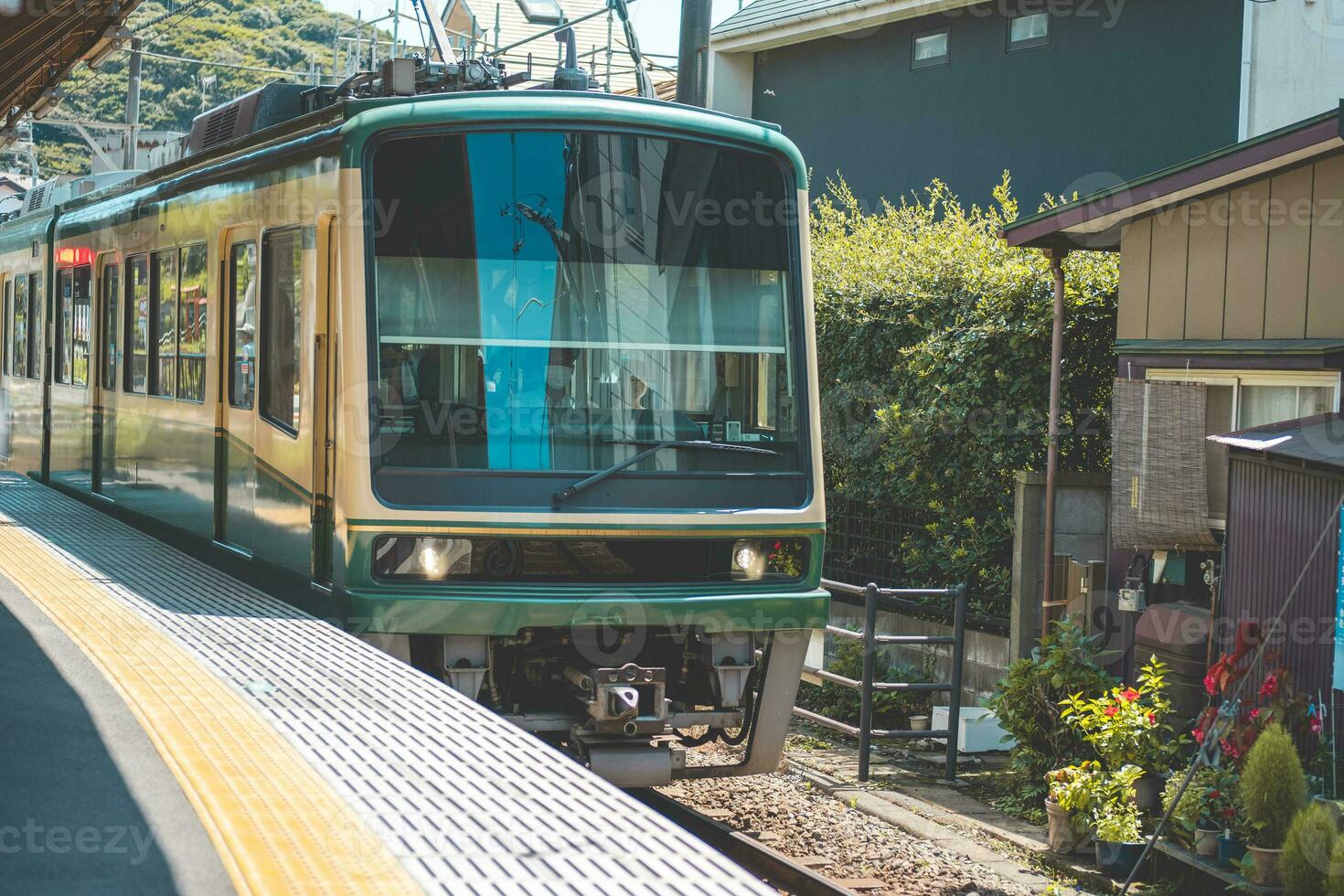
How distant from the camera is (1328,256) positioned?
7.42 m

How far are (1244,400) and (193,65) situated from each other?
6108cm

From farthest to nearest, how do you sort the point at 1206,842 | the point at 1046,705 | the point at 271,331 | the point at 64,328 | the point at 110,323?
the point at 64,328, the point at 110,323, the point at 1046,705, the point at 271,331, the point at 1206,842

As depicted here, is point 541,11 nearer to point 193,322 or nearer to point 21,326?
point 21,326

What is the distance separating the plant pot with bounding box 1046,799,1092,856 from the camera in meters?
7.13

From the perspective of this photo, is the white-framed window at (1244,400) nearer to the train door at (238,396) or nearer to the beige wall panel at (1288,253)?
the beige wall panel at (1288,253)

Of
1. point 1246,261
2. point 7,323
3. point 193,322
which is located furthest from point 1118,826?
point 7,323

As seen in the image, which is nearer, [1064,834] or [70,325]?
[1064,834]

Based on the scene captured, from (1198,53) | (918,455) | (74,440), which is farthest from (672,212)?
(1198,53)

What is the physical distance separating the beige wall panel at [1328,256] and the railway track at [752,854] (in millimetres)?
3719

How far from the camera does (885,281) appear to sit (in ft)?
38.0

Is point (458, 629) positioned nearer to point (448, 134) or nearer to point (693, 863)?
point (448, 134)

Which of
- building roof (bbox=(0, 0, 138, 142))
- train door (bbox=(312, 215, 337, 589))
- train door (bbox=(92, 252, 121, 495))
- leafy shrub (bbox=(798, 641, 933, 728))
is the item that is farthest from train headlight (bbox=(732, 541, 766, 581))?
building roof (bbox=(0, 0, 138, 142))

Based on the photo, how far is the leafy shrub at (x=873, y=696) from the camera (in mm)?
10281

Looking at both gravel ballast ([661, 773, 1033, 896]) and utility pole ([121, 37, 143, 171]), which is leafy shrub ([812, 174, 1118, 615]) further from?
utility pole ([121, 37, 143, 171])
